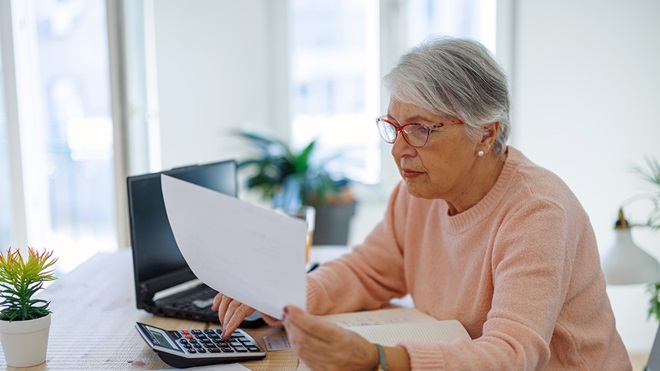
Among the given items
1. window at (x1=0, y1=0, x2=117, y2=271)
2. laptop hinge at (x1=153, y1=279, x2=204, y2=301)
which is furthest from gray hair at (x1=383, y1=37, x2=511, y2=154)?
window at (x1=0, y1=0, x2=117, y2=271)

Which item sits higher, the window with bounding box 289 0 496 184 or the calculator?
the window with bounding box 289 0 496 184

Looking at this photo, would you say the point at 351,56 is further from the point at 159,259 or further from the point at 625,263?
the point at 159,259

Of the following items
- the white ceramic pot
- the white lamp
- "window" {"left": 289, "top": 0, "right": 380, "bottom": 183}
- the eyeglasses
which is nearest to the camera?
the white ceramic pot

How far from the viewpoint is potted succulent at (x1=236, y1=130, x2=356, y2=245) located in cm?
327

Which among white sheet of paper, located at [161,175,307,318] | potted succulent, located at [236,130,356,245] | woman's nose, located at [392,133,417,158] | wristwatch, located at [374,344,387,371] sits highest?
woman's nose, located at [392,133,417,158]

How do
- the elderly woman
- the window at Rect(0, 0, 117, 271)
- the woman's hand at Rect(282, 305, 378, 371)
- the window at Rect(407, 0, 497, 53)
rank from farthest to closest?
the window at Rect(407, 0, 497, 53) < the window at Rect(0, 0, 117, 271) < the elderly woman < the woman's hand at Rect(282, 305, 378, 371)

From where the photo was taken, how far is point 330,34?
151 inches

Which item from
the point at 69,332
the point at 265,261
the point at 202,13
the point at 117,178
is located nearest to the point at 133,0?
the point at 202,13

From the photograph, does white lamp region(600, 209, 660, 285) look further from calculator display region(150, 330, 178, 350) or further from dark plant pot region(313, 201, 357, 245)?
dark plant pot region(313, 201, 357, 245)

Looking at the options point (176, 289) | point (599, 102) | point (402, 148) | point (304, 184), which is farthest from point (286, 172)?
point (402, 148)

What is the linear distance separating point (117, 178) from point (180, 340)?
2214 mm

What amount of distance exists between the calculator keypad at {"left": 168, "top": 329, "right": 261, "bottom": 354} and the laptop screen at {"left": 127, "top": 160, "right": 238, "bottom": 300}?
0.24 meters

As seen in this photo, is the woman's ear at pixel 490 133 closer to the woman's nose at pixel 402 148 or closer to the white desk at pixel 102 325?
the woman's nose at pixel 402 148

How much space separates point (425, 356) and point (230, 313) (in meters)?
0.44
